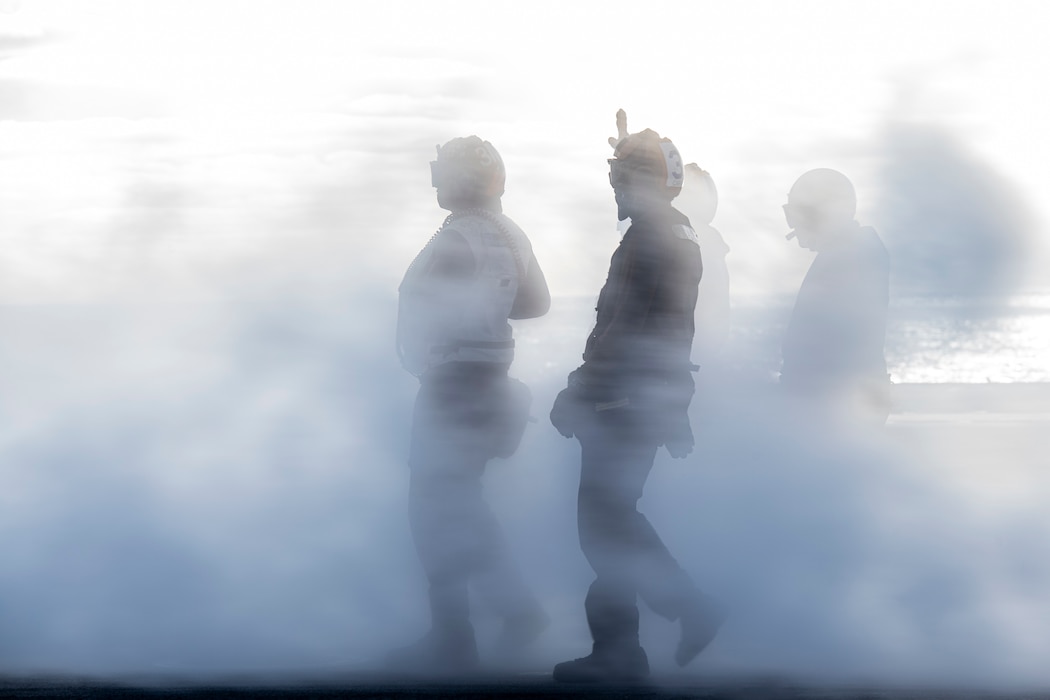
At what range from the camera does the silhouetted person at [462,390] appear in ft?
14.8

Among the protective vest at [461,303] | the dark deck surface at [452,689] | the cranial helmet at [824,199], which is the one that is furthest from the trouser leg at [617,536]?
the cranial helmet at [824,199]

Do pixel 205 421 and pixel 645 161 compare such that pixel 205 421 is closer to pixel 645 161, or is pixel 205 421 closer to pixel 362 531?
→ pixel 362 531

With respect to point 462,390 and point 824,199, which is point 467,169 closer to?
point 462,390

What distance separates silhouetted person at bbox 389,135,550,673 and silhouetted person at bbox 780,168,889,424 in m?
1.25

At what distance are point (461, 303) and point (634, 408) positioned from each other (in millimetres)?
699

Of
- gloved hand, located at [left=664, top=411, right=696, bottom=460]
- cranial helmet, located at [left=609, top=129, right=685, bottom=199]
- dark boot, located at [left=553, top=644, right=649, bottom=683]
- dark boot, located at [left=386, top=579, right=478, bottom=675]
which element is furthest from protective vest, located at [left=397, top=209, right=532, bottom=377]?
dark boot, located at [left=553, top=644, right=649, bottom=683]

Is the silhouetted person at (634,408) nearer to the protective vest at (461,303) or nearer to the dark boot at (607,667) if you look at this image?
the dark boot at (607,667)

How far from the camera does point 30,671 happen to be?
4.42m

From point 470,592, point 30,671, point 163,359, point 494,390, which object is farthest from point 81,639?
point 163,359

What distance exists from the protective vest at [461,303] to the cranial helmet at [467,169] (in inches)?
3.2

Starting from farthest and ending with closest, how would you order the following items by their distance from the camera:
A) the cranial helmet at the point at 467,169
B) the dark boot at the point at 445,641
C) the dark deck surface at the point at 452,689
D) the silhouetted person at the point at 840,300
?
the silhouetted person at the point at 840,300, the cranial helmet at the point at 467,169, the dark boot at the point at 445,641, the dark deck surface at the point at 452,689

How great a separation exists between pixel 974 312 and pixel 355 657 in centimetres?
9926

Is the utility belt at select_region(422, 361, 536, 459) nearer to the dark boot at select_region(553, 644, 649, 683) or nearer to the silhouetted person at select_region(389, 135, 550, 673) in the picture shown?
the silhouetted person at select_region(389, 135, 550, 673)

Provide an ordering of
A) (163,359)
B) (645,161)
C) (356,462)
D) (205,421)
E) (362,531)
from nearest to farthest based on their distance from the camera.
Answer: (645,161)
(362,531)
(356,462)
(205,421)
(163,359)
